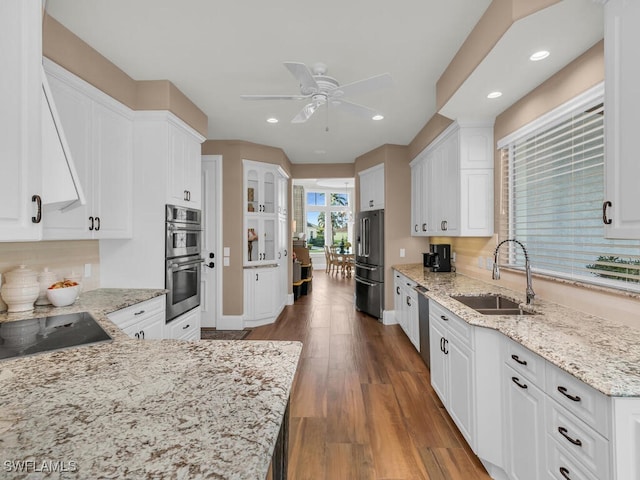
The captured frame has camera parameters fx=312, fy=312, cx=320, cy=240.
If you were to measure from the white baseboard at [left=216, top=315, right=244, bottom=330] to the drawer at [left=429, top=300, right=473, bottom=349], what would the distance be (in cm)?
282

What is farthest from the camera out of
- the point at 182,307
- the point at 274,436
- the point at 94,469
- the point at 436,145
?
the point at 436,145

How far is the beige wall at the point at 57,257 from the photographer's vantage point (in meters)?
2.03

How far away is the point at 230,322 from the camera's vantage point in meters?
4.51

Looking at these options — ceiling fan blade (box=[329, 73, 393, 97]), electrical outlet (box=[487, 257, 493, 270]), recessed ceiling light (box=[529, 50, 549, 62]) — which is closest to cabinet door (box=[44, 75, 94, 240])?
ceiling fan blade (box=[329, 73, 393, 97])

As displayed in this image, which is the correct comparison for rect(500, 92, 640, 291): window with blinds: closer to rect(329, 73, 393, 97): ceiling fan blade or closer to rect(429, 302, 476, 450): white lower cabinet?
rect(429, 302, 476, 450): white lower cabinet

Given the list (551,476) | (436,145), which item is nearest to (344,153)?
(436,145)

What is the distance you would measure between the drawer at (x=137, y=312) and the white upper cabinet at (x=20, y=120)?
1.06 meters

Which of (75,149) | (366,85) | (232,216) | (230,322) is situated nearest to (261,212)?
(232,216)

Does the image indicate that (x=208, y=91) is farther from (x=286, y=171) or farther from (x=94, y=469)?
(x=94, y=469)

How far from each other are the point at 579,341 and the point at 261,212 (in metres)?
4.08

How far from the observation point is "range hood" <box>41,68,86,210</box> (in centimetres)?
148

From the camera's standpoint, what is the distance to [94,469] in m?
0.60

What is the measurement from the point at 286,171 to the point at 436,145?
2.68 meters

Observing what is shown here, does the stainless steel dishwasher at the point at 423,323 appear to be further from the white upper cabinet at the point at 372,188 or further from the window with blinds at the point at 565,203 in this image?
the white upper cabinet at the point at 372,188
